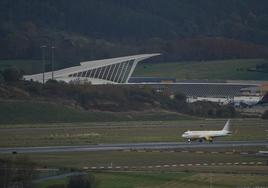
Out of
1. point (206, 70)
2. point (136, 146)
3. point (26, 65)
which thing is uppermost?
point (26, 65)

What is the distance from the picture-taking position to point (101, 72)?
145125mm

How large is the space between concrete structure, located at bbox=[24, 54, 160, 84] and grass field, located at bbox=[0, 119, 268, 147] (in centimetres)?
3090

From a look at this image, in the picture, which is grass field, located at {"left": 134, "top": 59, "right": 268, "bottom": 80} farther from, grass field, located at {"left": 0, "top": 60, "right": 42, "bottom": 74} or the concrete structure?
grass field, located at {"left": 0, "top": 60, "right": 42, "bottom": 74}

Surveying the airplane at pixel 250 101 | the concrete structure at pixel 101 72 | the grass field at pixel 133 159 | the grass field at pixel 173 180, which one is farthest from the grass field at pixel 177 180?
the concrete structure at pixel 101 72

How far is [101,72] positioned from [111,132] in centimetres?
4864

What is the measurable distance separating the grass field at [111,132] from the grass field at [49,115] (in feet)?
8.40

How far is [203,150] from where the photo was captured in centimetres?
8375

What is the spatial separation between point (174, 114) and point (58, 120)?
13544mm

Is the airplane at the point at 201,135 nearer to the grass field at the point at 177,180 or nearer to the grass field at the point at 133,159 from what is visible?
the grass field at the point at 133,159

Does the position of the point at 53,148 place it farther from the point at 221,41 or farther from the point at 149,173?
the point at 221,41

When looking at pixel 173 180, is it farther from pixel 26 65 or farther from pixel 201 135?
pixel 26 65

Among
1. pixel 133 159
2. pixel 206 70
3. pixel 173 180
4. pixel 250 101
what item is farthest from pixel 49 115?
pixel 206 70

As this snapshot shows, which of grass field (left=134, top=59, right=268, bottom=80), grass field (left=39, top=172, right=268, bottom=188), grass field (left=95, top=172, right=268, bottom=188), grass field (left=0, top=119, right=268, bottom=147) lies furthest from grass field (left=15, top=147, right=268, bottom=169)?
grass field (left=134, top=59, right=268, bottom=80)

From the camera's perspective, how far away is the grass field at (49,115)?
350 feet
